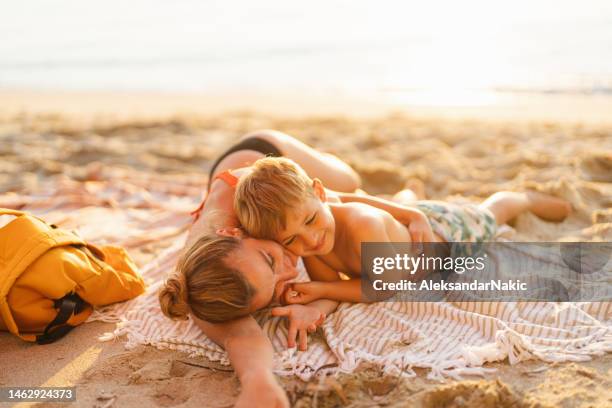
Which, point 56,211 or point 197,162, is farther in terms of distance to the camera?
point 197,162

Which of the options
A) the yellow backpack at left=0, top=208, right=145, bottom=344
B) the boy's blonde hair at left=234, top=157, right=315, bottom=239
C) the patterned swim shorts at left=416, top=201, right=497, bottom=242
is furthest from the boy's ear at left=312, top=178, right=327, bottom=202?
the yellow backpack at left=0, top=208, right=145, bottom=344

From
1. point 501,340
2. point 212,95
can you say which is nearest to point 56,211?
point 501,340

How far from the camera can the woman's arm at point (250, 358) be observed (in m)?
2.02

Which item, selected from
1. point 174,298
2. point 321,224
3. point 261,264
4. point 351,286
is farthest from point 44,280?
point 351,286

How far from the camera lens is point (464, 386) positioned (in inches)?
80.2

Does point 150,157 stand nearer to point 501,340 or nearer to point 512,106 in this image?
point 501,340

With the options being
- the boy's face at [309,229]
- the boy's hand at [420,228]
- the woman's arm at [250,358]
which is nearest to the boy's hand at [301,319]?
the woman's arm at [250,358]

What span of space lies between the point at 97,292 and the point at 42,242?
1.30 ft

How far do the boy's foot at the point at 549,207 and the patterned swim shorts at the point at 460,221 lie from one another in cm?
53

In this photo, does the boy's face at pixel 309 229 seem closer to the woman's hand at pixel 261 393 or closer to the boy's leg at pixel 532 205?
the woman's hand at pixel 261 393

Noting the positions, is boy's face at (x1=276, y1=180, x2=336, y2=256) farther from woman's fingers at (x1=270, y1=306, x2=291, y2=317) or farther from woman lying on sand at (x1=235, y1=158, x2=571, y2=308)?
woman's fingers at (x1=270, y1=306, x2=291, y2=317)

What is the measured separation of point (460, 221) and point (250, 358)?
1.62 m

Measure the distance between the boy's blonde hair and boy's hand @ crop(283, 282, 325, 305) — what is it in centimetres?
37

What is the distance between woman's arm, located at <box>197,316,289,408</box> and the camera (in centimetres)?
202
